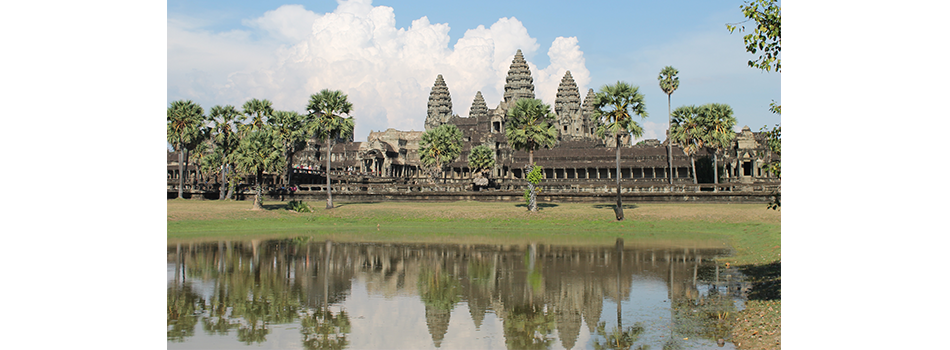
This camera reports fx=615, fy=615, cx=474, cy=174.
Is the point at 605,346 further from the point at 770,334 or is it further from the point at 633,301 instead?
the point at 633,301

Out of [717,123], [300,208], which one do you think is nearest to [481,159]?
[717,123]

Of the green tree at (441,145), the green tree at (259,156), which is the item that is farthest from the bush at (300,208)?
the green tree at (441,145)

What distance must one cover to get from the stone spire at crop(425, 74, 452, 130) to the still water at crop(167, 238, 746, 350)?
117993 millimetres

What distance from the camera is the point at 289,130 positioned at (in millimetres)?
64188

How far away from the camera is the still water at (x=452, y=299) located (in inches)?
523

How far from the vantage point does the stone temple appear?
2756 inches

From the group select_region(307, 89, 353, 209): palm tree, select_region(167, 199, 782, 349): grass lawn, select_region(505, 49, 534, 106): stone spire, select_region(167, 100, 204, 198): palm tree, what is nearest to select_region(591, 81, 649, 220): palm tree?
select_region(167, 199, 782, 349): grass lawn

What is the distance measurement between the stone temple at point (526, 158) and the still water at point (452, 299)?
2821cm

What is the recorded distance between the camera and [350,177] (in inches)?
2857

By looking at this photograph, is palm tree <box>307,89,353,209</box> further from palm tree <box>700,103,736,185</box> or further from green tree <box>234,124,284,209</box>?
palm tree <box>700,103,736,185</box>

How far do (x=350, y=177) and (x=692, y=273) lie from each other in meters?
55.7

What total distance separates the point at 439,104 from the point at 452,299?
427 ft

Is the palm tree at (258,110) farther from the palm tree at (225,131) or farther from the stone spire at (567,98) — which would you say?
the stone spire at (567,98)

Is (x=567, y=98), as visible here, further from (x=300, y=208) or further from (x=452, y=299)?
(x=452, y=299)
